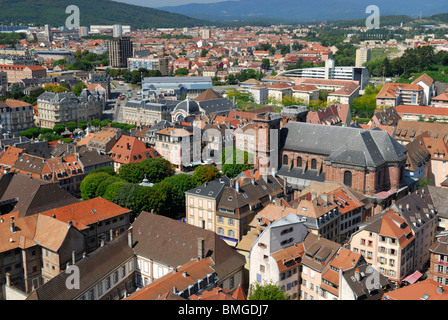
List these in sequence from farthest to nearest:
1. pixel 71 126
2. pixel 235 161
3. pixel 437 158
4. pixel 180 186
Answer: pixel 71 126
pixel 437 158
pixel 235 161
pixel 180 186

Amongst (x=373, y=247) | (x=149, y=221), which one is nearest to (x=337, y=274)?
(x=373, y=247)

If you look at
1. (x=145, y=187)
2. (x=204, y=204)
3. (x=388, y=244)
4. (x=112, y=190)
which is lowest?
(x=388, y=244)

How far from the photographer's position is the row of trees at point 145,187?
214ft

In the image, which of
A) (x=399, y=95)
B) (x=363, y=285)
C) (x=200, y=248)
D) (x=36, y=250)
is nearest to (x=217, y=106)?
(x=399, y=95)

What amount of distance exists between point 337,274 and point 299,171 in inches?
1370

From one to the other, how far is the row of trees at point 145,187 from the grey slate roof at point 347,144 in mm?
14226

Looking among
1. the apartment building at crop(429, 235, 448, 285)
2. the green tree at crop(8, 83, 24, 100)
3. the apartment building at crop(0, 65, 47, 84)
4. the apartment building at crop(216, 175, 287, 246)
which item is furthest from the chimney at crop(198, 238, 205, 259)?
the apartment building at crop(0, 65, 47, 84)

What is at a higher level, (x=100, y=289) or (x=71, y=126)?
(x=71, y=126)

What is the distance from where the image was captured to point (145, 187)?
219 ft

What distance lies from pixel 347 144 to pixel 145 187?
2972 centimetres

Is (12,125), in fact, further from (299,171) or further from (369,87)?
(369,87)

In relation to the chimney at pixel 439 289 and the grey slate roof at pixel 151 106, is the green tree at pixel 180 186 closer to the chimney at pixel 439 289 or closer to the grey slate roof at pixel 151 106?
the chimney at pixel 439 289

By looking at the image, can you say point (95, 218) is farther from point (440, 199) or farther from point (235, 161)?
point (440, 199)

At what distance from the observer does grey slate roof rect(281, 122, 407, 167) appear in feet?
228
